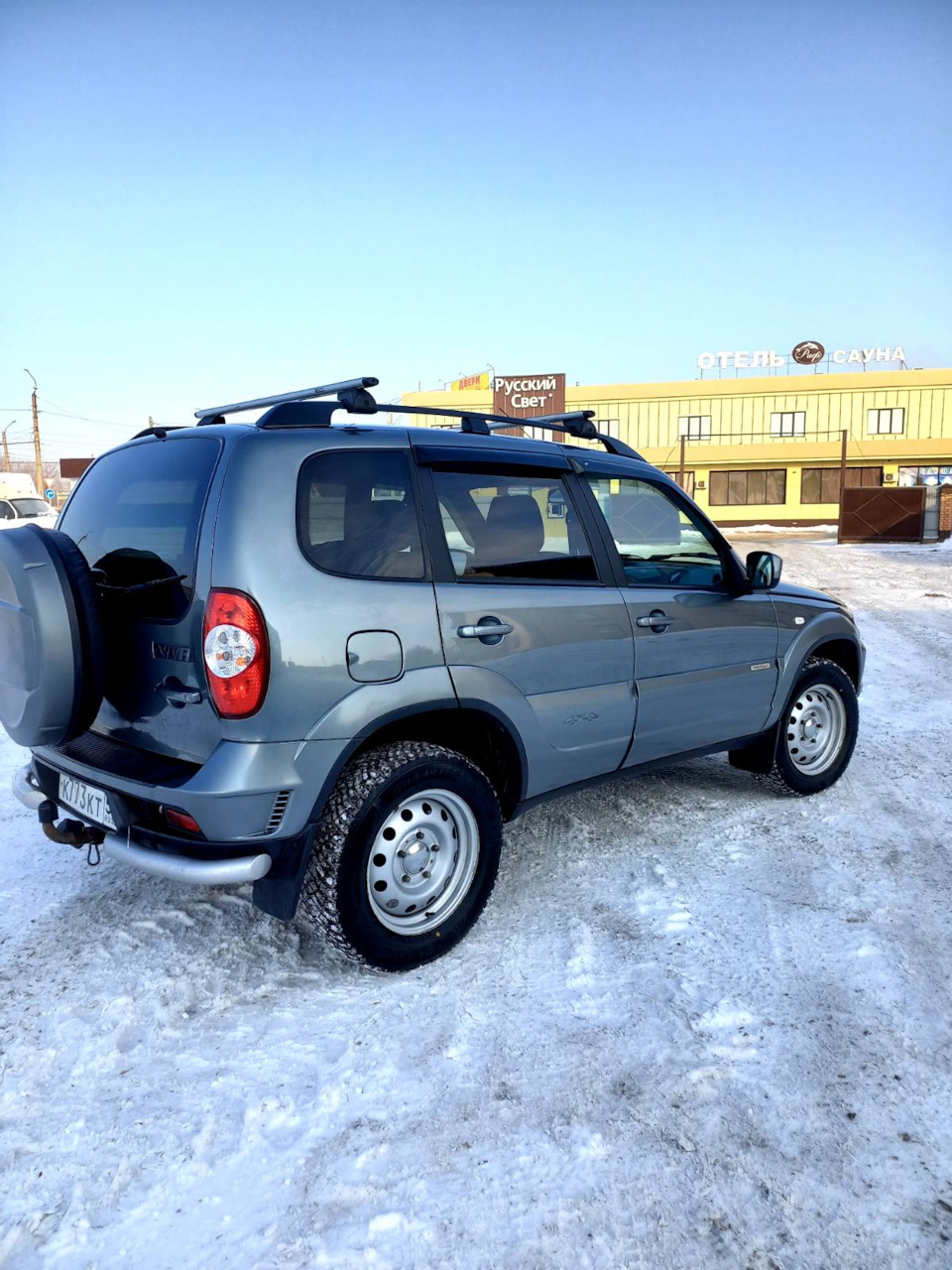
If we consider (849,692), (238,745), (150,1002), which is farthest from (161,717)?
(849,692)

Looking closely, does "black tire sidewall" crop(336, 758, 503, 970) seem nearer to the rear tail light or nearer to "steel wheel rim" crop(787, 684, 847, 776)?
the rear tail light

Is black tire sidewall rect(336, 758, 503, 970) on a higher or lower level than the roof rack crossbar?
lower

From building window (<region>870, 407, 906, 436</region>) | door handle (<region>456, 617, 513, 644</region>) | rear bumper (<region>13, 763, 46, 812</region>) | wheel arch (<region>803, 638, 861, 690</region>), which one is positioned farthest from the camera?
building window (<region>870, 407, 906, 436</region>)

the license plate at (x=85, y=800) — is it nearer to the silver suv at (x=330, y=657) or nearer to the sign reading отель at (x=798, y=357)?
the silver suv at (x=330, y=657)

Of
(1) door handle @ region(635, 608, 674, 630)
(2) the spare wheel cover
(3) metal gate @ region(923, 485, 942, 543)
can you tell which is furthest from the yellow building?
(2) the spare wheel cover

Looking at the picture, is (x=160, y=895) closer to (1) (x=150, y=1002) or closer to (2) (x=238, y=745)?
(1) (x=150, y=1002)

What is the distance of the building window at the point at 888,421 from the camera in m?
47.9

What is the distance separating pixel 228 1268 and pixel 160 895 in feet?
6.48

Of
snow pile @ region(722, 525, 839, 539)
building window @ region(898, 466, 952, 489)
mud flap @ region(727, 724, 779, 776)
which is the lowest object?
snow pile @ region(722, 525, 839, 539)

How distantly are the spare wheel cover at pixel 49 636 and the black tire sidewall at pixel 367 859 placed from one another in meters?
0.99

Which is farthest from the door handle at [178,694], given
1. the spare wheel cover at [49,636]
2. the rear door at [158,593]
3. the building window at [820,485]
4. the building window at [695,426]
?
the building window at [695,426]

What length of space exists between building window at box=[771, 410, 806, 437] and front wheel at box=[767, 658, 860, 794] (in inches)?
1899

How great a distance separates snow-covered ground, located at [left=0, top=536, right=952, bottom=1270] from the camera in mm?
2018

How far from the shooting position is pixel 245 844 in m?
2.69
